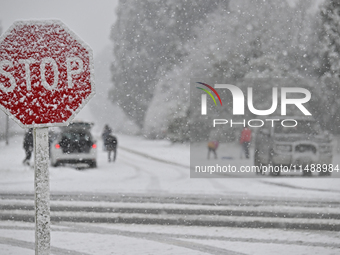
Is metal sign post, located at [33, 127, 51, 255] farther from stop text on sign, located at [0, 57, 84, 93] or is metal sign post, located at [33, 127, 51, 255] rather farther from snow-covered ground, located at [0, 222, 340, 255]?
snow-covered ground, located at [0, 222, 340, 255]

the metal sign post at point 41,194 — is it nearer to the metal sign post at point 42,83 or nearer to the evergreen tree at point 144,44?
the metal sign post at point 42,83

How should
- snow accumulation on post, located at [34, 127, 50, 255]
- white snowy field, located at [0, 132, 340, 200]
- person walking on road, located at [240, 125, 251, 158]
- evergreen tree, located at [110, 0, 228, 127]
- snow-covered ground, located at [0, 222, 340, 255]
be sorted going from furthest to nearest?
evergreen tree, located at [110, 0, 228, 127] → person walking on road, located at [240, 125, 251, 158] → white snowy field, located at [0, 132, 340, 200] → snow-covered ground, located at [0, 222, 340, 255] → snow accumulation on post, located at [34, 127, 50, 255]

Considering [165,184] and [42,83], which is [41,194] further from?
[165,184]

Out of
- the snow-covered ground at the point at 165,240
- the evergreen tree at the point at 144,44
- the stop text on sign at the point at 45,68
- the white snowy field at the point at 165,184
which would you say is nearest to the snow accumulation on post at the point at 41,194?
the stop text on sign at the point at 45,68

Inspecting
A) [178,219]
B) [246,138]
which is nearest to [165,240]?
[178,219]

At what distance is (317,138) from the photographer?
49.3 ft

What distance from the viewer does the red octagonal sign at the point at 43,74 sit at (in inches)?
120

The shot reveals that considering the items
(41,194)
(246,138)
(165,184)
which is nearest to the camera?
(41,194)

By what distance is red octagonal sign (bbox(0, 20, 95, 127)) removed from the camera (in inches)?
120

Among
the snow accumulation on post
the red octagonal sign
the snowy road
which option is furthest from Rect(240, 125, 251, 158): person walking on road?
the snow accumulation on post

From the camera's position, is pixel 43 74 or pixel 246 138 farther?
pixel 246 138

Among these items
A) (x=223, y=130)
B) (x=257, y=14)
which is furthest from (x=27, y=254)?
(x=257, y=14)

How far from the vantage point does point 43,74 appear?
306 centimetres

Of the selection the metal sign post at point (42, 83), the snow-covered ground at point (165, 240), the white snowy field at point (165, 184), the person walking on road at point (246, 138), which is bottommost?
the white snowy field at point (165, 184)
